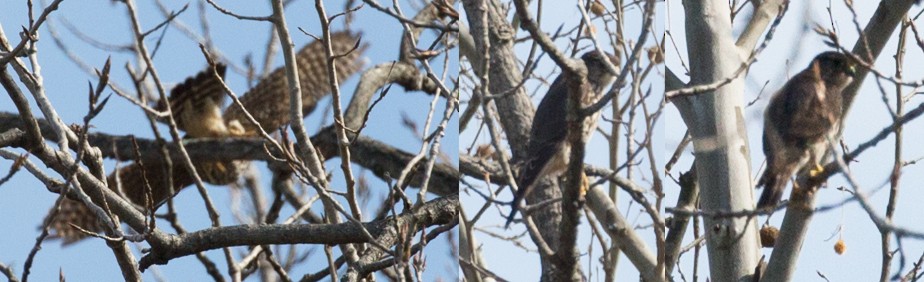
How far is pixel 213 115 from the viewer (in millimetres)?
3965

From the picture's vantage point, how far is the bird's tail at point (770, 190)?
1.77m

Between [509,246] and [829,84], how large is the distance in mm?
618

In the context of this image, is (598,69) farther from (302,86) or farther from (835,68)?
(302,86)

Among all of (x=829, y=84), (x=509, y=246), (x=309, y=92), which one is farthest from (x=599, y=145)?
(x=309, y=92)

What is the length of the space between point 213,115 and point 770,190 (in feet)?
8.50

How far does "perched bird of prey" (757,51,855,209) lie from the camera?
5.83 ft

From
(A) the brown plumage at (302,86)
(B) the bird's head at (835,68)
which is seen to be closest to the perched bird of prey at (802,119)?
(B) the bird's head at (835,68)

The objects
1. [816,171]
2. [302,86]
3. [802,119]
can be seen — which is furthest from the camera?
[302,86]

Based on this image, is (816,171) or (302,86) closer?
(816,171)

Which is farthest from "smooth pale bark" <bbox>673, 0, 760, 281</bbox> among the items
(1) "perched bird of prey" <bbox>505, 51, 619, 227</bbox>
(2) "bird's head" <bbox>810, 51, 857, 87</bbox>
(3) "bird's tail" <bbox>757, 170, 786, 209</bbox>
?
(1) "perched bird of prey" <bbox>505, 51, 619, 227</bbox>

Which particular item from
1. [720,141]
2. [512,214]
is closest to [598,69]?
[512,214]

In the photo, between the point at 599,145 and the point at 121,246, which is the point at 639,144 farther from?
the point at 121,246

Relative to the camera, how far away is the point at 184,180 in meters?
3.94

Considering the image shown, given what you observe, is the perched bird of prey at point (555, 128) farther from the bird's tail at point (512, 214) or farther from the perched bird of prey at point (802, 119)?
the perched bird of prey at point (802, 119)
